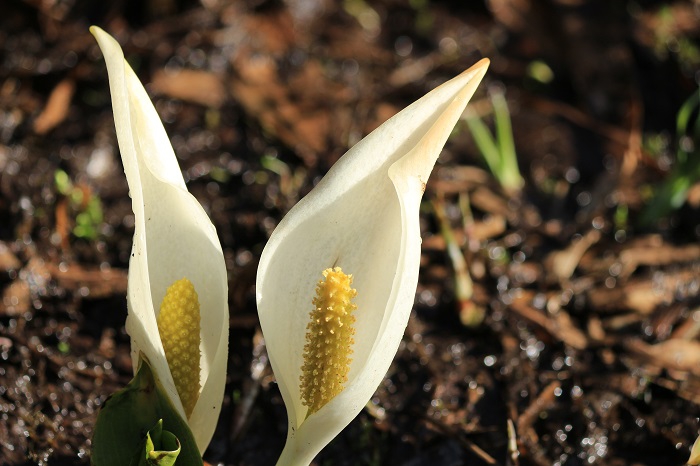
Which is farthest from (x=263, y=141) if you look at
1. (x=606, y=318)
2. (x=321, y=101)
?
(x=606, y=318)

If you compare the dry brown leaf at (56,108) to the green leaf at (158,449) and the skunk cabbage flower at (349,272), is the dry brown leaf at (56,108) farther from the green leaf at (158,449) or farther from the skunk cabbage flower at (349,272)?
the green leaf at (158,449)

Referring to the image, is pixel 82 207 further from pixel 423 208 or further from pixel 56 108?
pixel 423 208

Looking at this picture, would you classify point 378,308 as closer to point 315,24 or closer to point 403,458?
point 403,458

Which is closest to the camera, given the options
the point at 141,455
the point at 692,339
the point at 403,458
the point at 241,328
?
the point at 141,455

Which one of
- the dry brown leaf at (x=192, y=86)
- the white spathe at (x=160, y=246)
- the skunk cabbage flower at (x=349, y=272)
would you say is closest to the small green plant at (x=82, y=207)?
the dry brown leaf at (x=192, y=86)

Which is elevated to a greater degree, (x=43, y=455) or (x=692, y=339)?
(x=43, y=455)

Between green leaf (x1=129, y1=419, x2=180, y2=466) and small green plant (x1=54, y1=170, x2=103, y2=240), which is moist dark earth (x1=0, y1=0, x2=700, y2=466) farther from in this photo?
green leaf (x1=129, y1=419, x2=180, y2=466)

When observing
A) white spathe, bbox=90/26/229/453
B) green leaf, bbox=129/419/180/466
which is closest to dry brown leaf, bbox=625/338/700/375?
white spathe, bbox=90/26/229/453
